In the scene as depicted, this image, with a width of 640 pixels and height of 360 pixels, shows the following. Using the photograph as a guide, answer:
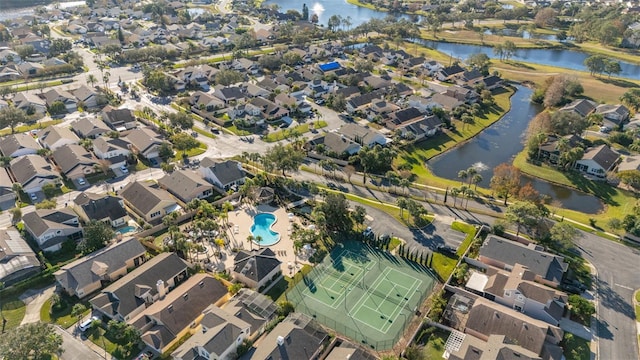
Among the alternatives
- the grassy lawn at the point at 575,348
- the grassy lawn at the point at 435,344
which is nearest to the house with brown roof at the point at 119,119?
the grassy lawn at the point at 435,344

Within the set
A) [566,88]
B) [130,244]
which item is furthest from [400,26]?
[130,244]

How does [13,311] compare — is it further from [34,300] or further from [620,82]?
[620,82]

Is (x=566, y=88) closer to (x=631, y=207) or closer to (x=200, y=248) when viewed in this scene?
(x=631, y=207)

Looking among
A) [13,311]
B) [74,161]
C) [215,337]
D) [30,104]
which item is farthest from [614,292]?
[30,104]

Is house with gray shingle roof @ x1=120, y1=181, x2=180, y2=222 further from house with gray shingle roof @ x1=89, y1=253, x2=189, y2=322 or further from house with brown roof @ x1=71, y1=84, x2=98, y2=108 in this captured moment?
house with brown roof @ x1=71, y1=84, x2=98, y2=108

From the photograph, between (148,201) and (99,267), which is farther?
(148,201)

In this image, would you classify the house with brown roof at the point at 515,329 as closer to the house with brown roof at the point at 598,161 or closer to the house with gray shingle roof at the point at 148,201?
the house with gray shingle roof at the point at 148,201

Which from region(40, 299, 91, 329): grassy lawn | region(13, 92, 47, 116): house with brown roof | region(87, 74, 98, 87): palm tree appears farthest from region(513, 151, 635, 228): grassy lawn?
region(87, 74, 98, 87): palm tree
